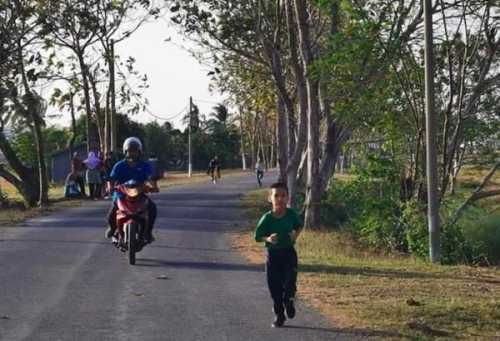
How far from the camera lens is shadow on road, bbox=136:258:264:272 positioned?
14103 mm

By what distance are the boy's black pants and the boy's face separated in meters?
0.43

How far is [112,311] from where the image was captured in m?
10.3

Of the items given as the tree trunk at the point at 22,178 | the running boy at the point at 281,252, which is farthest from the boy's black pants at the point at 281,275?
the tree trunk at the point at 22,178

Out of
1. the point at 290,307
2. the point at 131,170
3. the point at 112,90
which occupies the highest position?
the point at 112,90

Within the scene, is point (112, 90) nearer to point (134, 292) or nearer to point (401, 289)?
point (134, 292)

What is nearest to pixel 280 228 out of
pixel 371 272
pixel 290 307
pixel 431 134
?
pixel 290 307

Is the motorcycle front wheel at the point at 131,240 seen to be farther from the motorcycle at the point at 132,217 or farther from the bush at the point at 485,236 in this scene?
the bush at the point at 485,236

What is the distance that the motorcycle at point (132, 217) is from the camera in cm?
1427

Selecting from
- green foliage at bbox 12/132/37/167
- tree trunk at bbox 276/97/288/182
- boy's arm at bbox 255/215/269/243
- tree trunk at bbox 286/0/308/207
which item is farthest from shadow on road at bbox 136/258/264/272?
green foliage at bbox 12/132/37/167

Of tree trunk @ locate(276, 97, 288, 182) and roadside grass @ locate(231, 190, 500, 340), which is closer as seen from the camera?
roadside grass @ locate(231, 190, 500, 340)

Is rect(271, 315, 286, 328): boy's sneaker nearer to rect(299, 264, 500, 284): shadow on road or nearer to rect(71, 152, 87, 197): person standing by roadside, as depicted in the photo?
rect(299, 264, 500, 284): shadow on road

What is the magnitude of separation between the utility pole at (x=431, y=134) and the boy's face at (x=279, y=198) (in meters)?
6.50

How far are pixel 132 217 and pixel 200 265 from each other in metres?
1.23

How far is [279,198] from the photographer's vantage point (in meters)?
9.41
